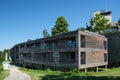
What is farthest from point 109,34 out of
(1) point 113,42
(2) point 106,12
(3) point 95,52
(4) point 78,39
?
(2) point 106,12

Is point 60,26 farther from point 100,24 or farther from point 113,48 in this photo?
Answer: point 113,48

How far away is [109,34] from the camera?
4584cm

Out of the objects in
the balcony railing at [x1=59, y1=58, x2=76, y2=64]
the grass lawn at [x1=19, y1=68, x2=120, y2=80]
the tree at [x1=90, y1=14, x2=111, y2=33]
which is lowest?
the grass lawn at [x1=19, y1=68, x2=120, y2=80]

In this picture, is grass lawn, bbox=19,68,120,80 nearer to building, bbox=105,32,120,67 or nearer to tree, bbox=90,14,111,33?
building, bbox=105,32,120,67

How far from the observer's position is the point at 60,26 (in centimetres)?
6619

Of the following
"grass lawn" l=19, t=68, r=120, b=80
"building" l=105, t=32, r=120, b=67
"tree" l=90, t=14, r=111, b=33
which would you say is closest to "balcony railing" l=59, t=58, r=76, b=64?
"grass lawn" l=19, t=68, r=120, b=80

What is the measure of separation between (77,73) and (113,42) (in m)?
17.0

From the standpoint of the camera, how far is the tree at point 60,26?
6619 cm

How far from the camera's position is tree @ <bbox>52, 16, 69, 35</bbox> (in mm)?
66188

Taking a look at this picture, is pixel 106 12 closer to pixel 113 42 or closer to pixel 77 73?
pixel 113 42

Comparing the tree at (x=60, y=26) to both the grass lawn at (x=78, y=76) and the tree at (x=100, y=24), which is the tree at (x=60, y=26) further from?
the grass lawn at (x=78, y=76)

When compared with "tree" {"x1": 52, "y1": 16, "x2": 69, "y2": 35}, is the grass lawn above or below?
below

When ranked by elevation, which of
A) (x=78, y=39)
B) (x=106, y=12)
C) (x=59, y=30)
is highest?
(x=106, y=12)

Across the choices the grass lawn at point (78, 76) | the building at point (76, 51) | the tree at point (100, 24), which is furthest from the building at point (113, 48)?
the tree at point (100, 24)
